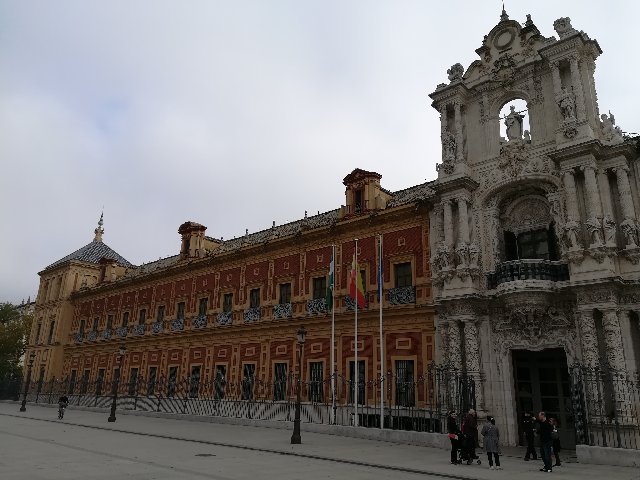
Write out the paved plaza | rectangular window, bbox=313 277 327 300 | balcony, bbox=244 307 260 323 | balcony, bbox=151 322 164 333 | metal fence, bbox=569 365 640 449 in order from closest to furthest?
the paved plaza < metal fence, bbox=569 365 640 449 < rectangular window, bbox=313 277 327 300 < balcony, bbox=244 307 260 323 < balcony, bbox=151 322 164 333

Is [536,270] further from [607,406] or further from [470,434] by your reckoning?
[470,434]

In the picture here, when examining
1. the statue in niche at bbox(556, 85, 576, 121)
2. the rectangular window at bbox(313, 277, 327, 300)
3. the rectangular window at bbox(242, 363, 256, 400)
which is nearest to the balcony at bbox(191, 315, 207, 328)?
the rectangular window at bbox(242, 363, 256, 400)

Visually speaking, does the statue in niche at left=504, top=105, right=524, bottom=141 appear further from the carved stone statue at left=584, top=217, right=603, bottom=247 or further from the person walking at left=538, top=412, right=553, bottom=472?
the person walking at left=538, top=412, right=553, bottom=472

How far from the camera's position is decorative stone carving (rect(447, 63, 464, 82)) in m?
21.3

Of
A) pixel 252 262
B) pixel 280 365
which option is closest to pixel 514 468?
pixel 280 365

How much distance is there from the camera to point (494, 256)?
→ 1880cm

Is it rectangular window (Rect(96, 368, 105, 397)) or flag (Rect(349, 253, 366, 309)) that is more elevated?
flag (Rect(349, 253, 366, 309))

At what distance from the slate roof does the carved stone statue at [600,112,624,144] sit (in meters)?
36.4

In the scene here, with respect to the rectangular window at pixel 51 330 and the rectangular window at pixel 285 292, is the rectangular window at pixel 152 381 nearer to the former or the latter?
the rectangular window at pixel 285 292

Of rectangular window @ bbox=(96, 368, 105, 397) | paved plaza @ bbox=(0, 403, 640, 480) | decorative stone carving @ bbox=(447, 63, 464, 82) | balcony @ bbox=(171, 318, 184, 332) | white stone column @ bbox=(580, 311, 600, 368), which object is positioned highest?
decorative stone carving @ bbox=(447, 63, 464, 82)

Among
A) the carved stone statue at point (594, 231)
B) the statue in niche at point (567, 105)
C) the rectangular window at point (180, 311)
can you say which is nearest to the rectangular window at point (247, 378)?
A: the rectangular window at point (180, 311)

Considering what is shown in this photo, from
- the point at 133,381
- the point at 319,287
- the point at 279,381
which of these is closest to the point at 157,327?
the point at 133,381

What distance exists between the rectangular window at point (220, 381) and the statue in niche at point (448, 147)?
1601 centimetres

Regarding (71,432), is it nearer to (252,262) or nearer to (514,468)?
(252,262)
